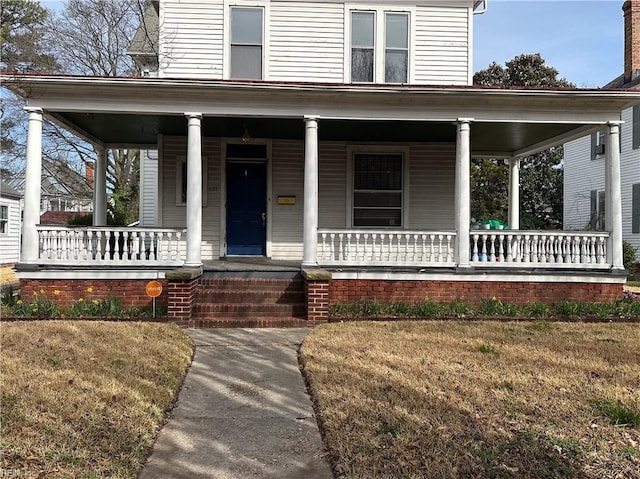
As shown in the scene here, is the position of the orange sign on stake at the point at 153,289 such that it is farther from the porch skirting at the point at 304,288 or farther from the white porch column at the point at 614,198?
the white porch column at the point at 614,198

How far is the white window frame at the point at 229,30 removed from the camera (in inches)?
446

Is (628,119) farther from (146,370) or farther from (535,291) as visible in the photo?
(146,370)

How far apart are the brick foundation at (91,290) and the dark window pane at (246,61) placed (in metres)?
5.42

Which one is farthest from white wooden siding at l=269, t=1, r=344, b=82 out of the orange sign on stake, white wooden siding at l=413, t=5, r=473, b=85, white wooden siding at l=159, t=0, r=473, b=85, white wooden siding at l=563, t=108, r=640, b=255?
white wooden siding at l=563, t=108, r=640, b=255

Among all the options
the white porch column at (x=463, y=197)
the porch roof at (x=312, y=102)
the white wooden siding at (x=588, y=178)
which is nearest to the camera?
the porch roof at (x=312, y=102)

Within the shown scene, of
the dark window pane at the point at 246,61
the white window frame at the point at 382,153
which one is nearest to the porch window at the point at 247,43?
the dark window pane at the point at 246,61

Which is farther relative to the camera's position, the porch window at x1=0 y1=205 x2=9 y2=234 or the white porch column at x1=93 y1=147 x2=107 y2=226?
the porch window at x1=0 y1=205 x2=9 y2=234

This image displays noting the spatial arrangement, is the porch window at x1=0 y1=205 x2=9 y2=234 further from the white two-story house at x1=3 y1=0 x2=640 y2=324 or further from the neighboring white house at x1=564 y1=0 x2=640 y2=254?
the neighboring white house at x1=564 y1=0 x2=640 y2=254

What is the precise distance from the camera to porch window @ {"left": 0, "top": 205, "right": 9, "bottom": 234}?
20.9m

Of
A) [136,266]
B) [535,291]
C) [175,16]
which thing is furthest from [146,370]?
[175,16]

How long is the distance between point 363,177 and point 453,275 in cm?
370

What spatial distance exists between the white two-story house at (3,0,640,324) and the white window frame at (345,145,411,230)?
0.11 feet

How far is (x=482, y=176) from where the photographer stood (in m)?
30.3

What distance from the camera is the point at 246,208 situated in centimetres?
1148
